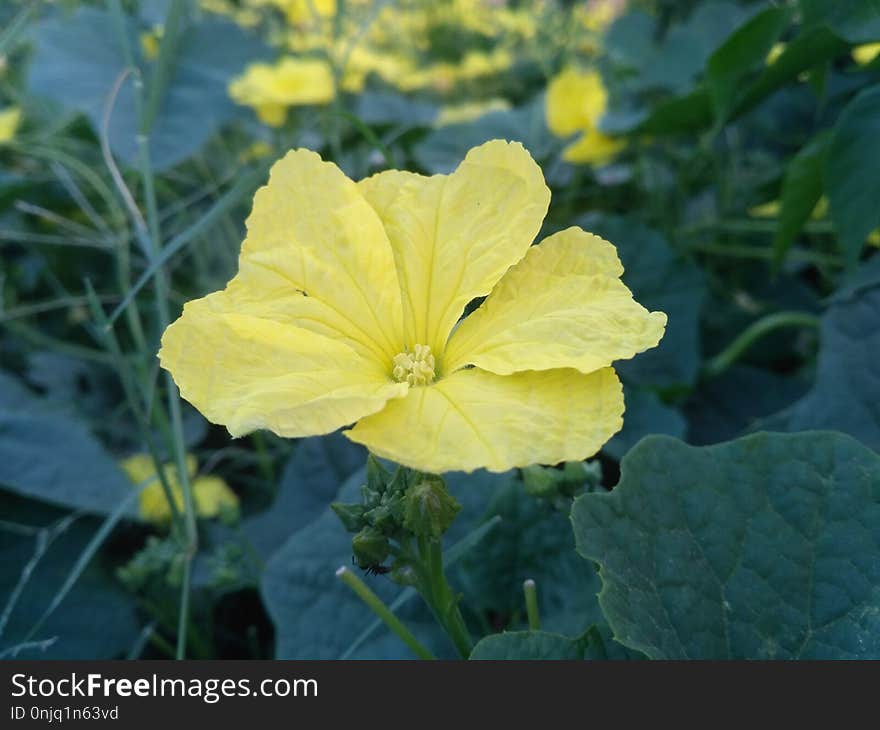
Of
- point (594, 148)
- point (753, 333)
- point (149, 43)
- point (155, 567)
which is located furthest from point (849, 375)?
point (149, 43)

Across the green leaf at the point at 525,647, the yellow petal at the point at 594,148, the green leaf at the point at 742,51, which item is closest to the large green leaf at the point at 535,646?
the green leaf at the point at 525,647

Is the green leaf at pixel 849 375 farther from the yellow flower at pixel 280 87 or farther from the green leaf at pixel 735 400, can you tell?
the yellow flower at pixel 280 87

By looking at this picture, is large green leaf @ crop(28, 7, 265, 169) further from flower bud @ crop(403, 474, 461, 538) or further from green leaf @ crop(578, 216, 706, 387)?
flower bud @ crop(403, 474, 461, 538)

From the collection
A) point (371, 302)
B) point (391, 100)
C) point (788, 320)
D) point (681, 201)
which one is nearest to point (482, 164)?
point (371, 302)

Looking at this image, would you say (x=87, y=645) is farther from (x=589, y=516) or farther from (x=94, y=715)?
(x=589, y=516)

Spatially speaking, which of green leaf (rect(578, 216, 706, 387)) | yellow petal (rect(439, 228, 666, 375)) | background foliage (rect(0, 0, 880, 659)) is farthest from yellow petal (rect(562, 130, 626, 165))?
yellow petal (rect(439, 228, 666, 375))
